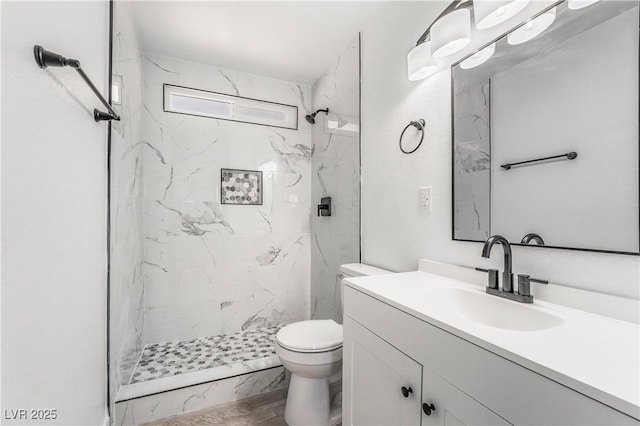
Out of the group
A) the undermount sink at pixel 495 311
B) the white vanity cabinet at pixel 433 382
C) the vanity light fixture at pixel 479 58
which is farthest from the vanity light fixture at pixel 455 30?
the white vanity cabinet at pixel 433 382

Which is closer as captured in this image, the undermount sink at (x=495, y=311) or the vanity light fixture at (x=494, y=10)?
the undermount sink at (x=495, y=311)

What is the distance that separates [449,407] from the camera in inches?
29.2

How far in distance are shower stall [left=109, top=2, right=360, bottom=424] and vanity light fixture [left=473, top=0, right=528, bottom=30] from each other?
108cm

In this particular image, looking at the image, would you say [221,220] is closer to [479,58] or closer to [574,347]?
[479,58]

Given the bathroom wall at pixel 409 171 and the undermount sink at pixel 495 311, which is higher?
the bathroom wall at pixel 409 171

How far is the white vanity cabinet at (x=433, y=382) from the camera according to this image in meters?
0.53

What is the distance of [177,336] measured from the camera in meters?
2.43

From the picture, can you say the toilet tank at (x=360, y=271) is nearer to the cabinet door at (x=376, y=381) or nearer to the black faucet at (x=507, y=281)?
the cabinet door at (x=376, y=381)

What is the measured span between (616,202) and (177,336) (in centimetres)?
287

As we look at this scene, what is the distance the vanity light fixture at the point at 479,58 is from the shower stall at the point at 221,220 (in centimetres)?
94

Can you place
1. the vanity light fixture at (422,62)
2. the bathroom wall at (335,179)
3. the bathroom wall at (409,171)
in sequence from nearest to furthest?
the bathroom wall at (409,171) < the vanity light fixture at (422,62) < the bathroom wall at (335,179)

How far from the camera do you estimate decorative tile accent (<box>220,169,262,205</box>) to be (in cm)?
259

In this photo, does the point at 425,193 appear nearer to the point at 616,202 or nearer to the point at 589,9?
the point at 616,202

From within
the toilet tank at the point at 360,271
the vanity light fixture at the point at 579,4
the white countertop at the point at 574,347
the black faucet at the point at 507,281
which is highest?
the vanity light fixture at the point at 579,4
